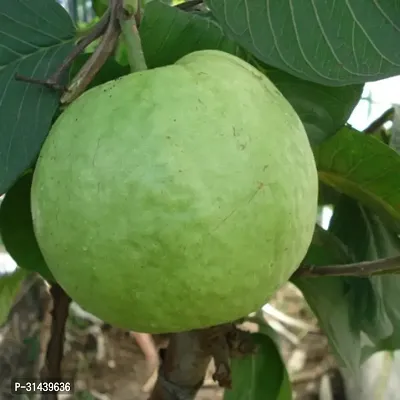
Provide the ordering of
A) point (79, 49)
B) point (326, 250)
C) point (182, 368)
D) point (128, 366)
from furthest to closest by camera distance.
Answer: point (128, 366)
point (182, 368)
point (326, 250)
point (79, 49)

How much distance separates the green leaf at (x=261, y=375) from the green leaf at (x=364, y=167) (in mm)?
275

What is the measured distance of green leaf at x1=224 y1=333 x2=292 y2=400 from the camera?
0.93 meters

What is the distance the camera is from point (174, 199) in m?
0.41

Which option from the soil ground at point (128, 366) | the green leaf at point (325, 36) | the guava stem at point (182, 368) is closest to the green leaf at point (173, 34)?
the green leaf at point (325, 36)

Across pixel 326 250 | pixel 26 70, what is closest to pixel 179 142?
pixel 26 70

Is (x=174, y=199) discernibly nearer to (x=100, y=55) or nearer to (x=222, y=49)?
(x=100, y=55)

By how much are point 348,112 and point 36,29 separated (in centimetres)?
31

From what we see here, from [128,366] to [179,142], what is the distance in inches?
57.8

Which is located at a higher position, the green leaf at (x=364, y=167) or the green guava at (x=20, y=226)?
the green leaf at (x=364, y=167)

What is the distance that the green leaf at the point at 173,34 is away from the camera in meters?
0.61

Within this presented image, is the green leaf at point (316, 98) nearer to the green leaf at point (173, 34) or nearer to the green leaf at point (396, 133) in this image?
the green leaf at point (173, 34)

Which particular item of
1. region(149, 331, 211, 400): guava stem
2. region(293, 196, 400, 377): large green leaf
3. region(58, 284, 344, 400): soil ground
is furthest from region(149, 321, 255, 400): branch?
region(58, 284, 344, 400): soil ground

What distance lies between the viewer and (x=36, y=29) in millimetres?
621

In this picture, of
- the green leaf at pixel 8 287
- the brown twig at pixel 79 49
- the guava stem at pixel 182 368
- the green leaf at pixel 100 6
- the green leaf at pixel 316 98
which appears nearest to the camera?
the brown twig at pixel 79 49
